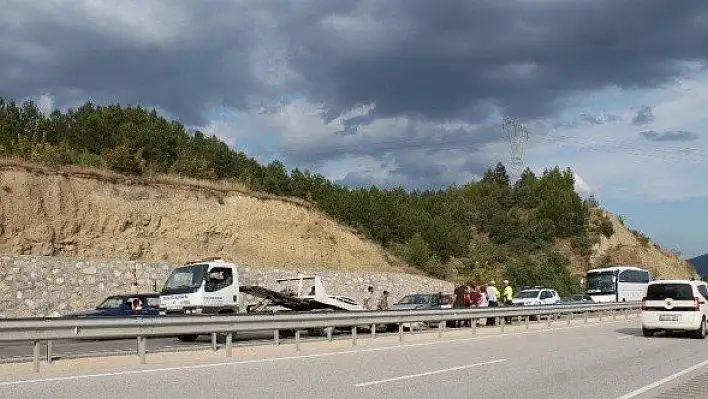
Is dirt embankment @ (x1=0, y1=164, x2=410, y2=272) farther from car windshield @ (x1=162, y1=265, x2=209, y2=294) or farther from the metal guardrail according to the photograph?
the metal guardrail

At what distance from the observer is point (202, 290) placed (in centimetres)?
2455

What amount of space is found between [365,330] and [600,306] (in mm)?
16100

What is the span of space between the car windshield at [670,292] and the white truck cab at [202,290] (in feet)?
43.9

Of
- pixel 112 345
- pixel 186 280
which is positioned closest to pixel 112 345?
pixel 112 345

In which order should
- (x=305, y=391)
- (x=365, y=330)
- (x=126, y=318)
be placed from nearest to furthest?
(x=305, y=391), (x=126, y=318), (x=365, y=330)

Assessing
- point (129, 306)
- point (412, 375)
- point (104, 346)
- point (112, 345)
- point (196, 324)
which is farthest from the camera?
point (129, 306)

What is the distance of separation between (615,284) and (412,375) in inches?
1764

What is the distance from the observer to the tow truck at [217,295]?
24.3m

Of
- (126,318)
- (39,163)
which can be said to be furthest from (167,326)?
(39,163)

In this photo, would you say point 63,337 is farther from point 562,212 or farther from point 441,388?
point 562,212

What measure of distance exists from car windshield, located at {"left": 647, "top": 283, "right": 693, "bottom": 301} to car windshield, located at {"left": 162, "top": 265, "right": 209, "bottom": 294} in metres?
14.3

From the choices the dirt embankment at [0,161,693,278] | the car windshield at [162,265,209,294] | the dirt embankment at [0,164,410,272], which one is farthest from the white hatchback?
the dirt embankment at [0,164,410,272]

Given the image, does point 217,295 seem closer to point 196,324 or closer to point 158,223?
point 196,324

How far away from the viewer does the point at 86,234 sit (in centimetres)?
3822
